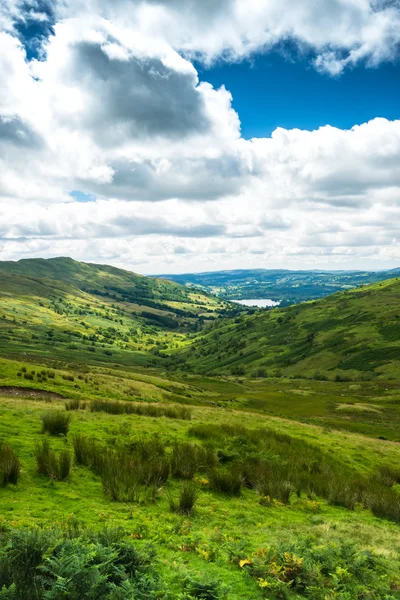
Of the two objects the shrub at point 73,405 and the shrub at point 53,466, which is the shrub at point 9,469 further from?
the shrub at point 73,405

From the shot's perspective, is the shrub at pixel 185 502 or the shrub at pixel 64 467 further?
the shrub at pixel 64 467

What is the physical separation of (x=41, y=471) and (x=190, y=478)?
5444mm

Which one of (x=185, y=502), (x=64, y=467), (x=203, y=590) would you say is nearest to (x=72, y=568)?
(x=203, y=590)

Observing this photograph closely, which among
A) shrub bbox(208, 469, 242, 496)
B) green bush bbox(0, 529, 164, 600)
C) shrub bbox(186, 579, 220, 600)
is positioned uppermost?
green bush bbox(0, 529, 164, 600)

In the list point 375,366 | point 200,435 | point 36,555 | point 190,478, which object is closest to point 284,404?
point 200,435

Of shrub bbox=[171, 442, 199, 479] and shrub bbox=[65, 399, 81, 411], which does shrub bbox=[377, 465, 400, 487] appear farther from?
shrub bbox=[65, 399, 81, 411]

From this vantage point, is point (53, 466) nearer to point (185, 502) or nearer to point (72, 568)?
point (185, 502)

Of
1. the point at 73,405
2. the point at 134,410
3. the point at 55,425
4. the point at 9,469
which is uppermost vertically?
the point at 9,469

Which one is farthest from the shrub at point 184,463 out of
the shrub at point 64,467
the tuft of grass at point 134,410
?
the tuft of grass at point 134,410

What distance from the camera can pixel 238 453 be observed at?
57.7ft

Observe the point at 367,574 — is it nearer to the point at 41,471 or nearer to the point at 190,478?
the point at 190,478

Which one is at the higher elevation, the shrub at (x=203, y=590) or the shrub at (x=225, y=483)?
the shrub at (x=203, y=590)

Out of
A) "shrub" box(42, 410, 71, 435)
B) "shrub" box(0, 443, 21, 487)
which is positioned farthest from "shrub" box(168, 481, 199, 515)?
"shrub" box(42, 410, 71, 435)

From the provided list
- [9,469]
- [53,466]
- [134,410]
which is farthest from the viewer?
[134,410]
